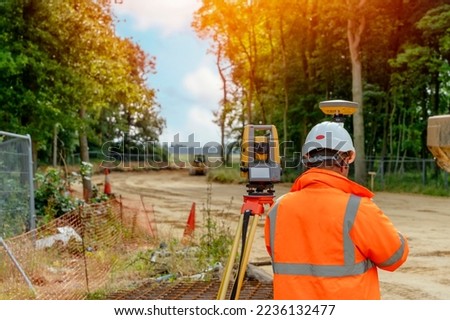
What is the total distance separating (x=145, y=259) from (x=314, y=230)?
4.04 m

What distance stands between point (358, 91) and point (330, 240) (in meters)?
17.1

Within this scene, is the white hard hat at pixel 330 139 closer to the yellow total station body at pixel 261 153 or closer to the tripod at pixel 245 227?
the yellow total station body at pixel 261 153

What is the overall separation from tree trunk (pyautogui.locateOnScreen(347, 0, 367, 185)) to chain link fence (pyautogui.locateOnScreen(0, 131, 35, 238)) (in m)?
12.8

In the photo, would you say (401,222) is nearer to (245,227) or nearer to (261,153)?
(245,227)

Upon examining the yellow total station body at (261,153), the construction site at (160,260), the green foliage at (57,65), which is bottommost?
the construction site at (160,260)

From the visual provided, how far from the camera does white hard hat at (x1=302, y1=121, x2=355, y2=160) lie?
7.95 feet

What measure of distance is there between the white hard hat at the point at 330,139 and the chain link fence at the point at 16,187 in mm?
4475

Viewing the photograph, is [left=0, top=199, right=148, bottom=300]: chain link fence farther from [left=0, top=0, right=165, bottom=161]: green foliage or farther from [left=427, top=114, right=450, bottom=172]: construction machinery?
[left=0, top=0, right=165, bottom=161]: green foliage

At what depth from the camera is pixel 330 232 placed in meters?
2.38

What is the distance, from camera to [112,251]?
22.9ft

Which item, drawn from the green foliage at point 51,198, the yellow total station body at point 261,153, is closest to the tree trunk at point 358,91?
the green foliage at point 51,198

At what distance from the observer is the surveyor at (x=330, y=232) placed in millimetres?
2342
